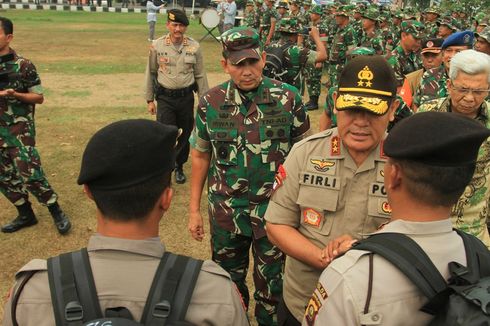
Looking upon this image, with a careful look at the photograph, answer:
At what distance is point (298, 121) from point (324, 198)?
1003mm

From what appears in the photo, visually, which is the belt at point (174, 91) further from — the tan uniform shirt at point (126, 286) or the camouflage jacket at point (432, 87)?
the tan uniform shirt at point (126, 286)

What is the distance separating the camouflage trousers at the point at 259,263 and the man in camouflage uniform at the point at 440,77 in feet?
7.17

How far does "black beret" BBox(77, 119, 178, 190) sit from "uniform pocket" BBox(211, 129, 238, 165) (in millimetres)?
1484

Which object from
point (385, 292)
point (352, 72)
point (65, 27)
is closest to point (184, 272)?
point (385, 292)

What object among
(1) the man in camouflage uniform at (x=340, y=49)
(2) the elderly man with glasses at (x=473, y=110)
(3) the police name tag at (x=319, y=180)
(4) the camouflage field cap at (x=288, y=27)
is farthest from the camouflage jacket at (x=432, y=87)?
(1) the man in camouflage uniform at (x=340, y=49)

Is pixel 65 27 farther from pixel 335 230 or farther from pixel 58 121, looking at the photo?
pixel 335 230

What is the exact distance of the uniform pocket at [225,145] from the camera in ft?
9.82

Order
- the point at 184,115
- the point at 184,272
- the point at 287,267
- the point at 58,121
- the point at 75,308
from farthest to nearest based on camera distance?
the point at 58,121, the point at 184,115, the point at 287,267, the point at 184,272, the point at 75,308

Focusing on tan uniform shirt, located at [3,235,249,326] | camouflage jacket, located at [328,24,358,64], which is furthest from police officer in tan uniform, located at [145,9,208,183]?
camouflage jacket, located at [328,24,358,64]

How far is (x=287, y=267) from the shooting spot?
7.96 feet

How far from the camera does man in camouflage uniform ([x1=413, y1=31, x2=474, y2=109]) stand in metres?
4.36

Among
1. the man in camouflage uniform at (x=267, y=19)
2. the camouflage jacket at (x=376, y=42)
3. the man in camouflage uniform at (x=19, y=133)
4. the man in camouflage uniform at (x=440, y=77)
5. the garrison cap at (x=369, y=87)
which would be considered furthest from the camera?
the man in camouflage uniform at (x=267, y=19)

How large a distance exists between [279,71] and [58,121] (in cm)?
443

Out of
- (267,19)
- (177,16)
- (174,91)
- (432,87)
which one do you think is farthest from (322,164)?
(267,19)
